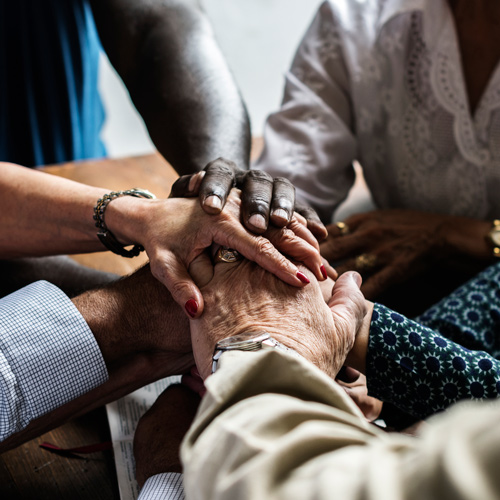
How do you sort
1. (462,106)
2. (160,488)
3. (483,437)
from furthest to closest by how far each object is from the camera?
(462,106), (160,488), (483,437)

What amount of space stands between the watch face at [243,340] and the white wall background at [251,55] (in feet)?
7.54

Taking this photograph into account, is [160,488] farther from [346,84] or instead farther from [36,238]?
[346,84]

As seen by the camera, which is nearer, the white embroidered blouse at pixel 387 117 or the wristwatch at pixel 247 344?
the wristwatch at pixel 247 344

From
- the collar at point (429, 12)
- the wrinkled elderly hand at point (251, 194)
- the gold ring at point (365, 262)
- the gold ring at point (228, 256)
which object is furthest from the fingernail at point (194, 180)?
the collar at point (429, 12)

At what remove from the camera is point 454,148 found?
45.2 inches

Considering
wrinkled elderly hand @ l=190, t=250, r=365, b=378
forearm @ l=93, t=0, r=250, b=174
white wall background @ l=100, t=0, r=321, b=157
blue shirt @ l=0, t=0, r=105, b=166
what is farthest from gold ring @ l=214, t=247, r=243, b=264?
white wall background @ l=100, t=0, r=321, b=157

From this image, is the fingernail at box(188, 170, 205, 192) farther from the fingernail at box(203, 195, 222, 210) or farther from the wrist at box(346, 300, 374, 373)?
the wrist at box(346, 300, 374, 373)

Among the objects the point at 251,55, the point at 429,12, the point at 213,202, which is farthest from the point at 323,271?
→ the point at 251,55

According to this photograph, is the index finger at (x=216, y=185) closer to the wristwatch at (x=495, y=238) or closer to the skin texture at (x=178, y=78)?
the skin texture at (x=178, y=78)

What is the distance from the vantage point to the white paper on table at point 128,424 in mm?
685

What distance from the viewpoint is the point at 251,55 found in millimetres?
2930

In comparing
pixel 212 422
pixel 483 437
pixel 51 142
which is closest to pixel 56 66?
pixel 51 142

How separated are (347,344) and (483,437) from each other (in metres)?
0.39

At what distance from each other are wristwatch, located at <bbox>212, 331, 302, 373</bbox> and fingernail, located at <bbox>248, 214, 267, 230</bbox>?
0.54 feet
